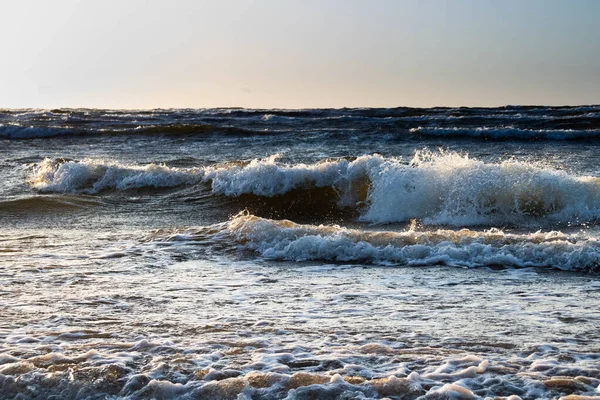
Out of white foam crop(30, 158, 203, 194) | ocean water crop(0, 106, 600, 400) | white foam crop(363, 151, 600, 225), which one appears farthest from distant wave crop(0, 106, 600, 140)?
white foam crop(363, 151, 600, 225)

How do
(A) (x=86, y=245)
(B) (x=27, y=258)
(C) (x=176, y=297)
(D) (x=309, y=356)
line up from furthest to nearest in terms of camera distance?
(A) (x=86, y=245) → (B) (x=27, y=258) → (C) (x=176, y=297) → (D) (x=309, y=356)

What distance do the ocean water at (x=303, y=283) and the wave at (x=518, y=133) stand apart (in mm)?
7971

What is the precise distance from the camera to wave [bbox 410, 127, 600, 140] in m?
23.7

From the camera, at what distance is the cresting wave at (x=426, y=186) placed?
430 inches

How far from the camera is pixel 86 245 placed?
333 inches

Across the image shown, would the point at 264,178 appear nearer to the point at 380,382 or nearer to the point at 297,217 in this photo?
the point at 297,217

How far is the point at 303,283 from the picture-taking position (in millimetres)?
6395

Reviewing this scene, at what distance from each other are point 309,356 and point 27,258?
4.46 metres

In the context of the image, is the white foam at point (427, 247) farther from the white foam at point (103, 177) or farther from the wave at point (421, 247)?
the white foam at point (103, 177)

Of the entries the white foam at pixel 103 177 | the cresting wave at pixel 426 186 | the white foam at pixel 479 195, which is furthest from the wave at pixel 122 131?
the white foam at pixel 479 195

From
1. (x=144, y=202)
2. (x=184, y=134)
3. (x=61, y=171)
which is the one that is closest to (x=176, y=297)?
(x=144, y=202)

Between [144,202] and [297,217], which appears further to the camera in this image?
[144,202]

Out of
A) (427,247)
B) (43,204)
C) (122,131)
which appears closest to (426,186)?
(427,247)

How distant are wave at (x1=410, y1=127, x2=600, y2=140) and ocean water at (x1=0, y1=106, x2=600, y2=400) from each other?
7.97 m
